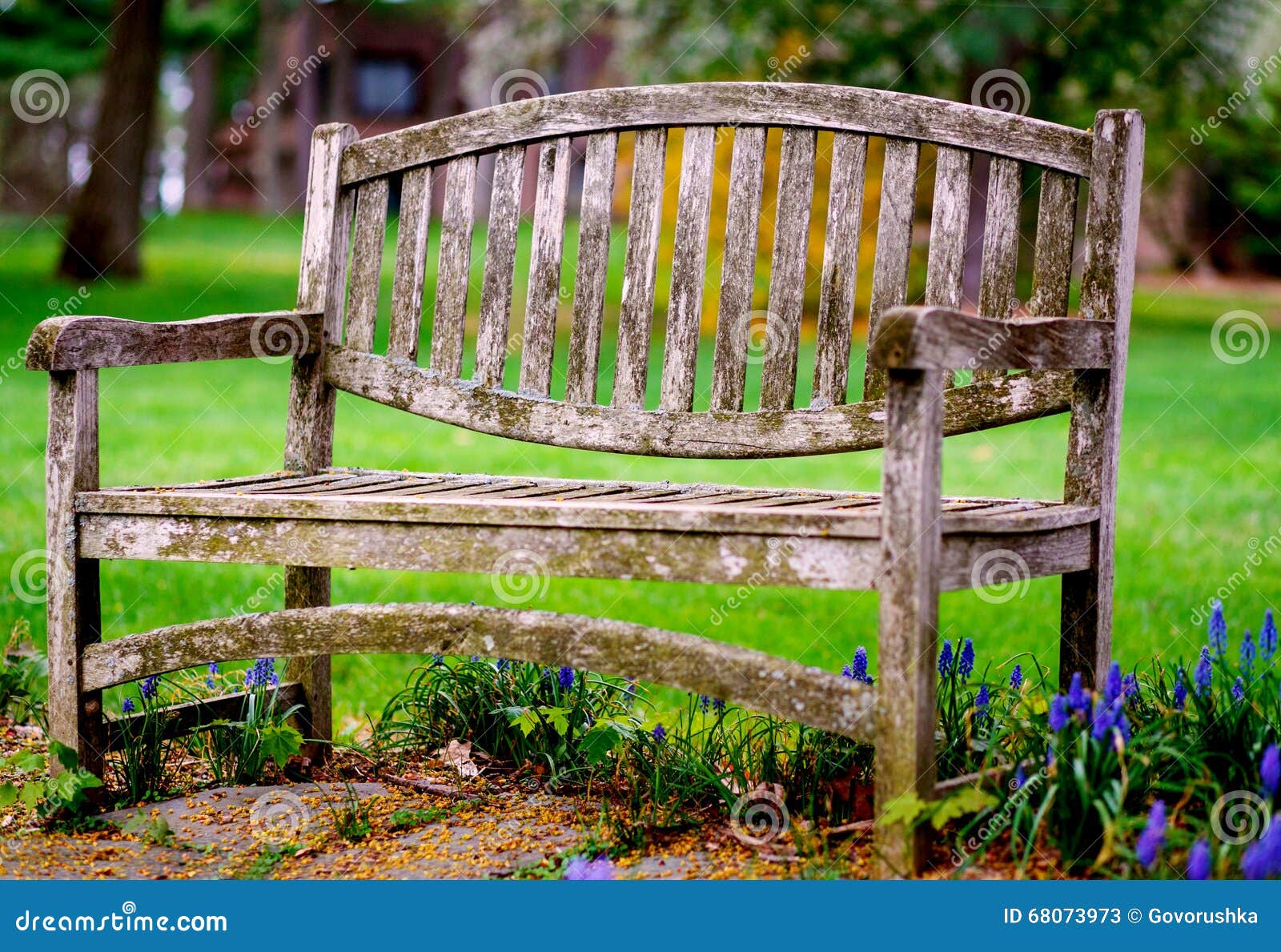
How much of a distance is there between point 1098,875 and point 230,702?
1918mm

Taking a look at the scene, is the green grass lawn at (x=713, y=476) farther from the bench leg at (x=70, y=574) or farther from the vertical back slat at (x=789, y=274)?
the bench leg at (x=70, y=574)

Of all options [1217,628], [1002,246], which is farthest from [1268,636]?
[1002,246]

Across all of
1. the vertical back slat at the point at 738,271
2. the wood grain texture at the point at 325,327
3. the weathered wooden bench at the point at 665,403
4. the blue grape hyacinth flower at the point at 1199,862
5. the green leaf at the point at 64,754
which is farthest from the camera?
the wood grain texture at the point at 325,327

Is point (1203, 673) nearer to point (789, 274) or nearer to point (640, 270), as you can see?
point (789, 274)

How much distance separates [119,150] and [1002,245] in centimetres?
1184

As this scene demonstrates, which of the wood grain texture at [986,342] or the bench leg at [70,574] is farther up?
the wood grain texture at [986,342]

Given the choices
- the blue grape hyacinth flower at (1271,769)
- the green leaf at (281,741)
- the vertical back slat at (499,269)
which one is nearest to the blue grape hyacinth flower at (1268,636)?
the blue grape hyacinth flower at (1271,769)

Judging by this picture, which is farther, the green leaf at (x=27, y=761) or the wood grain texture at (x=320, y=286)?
the wood grain texture at (x=320, y=286)

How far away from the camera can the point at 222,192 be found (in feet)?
106

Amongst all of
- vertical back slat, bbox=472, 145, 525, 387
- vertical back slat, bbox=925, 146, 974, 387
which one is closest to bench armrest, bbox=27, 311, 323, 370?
vertical back slat, bbox=472, 145, 525, 387

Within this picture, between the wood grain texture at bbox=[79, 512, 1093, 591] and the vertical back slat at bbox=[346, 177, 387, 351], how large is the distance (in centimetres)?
77

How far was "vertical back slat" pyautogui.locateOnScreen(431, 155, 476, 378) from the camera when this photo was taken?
3170mm

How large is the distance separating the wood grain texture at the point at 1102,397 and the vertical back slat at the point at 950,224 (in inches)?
9.8

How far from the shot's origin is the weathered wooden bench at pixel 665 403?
222 centimetres
